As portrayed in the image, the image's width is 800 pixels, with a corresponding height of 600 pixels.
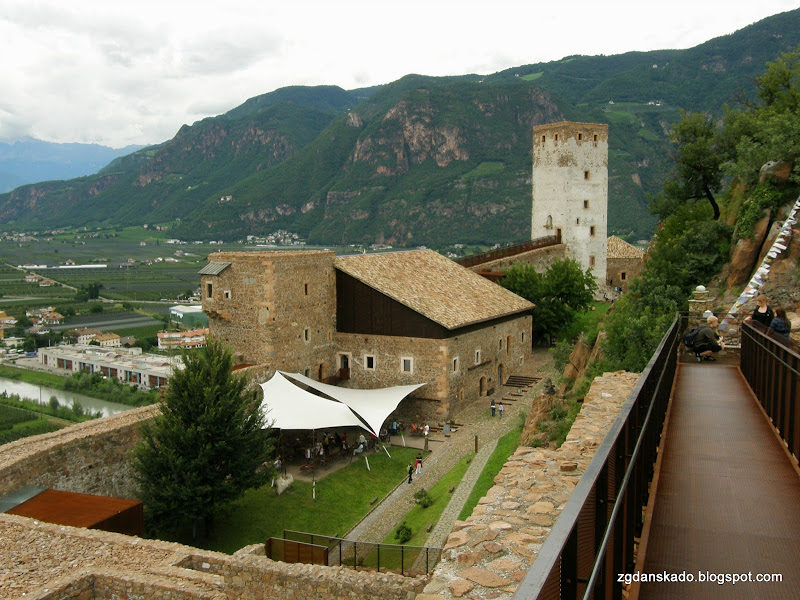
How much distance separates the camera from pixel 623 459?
4.50 meters

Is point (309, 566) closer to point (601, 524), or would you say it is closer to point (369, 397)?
point (601, 524)

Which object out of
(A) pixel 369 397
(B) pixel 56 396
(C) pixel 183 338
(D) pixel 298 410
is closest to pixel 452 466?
(A) pixel 369 397

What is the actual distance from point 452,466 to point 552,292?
17.3 meters

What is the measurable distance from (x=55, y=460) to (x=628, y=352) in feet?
48.6

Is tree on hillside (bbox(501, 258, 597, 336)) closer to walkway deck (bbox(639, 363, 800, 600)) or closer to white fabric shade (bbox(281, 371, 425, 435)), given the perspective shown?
white fabric shade (bbox(281, 371, 425, 435))

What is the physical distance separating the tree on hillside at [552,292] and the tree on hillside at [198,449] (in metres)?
20.3

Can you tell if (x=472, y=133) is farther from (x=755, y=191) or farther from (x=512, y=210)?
(x=755, y=191)

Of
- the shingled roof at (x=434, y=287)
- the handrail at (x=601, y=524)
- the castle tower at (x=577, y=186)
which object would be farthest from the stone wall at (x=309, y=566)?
the castle tower at (x=577, y=186)

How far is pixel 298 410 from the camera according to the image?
22031 millimetres

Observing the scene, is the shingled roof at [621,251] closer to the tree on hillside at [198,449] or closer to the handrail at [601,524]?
the tree on hillside at [198,449]

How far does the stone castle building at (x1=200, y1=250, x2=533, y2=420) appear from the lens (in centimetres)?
2534

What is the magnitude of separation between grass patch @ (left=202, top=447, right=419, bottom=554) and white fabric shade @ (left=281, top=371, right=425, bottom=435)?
6.08ft

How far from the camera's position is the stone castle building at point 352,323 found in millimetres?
25344

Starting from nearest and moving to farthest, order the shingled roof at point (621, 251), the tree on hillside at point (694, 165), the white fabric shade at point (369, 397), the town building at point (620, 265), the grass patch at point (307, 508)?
the grass patch at point (307, 508) < the white fabric shade at point (369, 397) < the tree on hillside at point (694, 165) < the town building at point (620, 265) < the shingled roof at point (621, 251)
